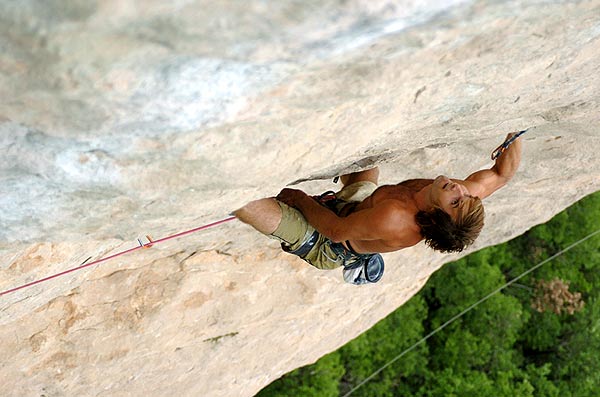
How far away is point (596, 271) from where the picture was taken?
12.3 metres

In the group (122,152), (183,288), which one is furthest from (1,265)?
(183,288)

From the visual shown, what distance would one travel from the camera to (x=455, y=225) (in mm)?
2725

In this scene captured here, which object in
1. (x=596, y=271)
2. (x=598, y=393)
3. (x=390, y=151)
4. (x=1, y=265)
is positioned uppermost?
(x=1, y=265)

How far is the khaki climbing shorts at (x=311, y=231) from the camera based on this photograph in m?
3.12

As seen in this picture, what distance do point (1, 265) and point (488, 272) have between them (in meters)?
10.2

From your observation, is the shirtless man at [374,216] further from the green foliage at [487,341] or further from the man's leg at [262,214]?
the green foliage at [487,341]

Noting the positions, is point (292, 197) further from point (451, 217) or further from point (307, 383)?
point (307, 383)

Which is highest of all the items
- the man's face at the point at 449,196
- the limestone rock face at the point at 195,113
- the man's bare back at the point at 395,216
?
the limestone rock face at the point at 195,113

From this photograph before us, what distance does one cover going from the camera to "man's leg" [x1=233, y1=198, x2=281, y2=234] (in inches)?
113

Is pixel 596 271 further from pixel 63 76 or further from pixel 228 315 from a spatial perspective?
pixel 63 76

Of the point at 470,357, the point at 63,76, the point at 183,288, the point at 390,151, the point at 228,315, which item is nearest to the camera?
the point at 63,76

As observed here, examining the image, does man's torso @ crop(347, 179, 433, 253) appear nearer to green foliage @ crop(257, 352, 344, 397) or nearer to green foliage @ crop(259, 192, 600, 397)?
green foliage @ crop(257, 352, 344, 397)

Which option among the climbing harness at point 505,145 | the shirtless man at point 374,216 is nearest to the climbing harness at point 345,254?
the shirtless man at point 374,216

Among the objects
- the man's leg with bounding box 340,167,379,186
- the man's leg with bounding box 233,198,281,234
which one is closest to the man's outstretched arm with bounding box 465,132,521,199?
the man's leg with bounding box 340,167,379,186
